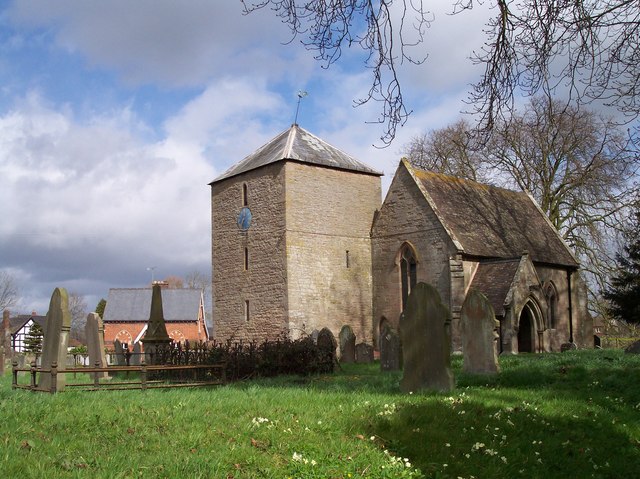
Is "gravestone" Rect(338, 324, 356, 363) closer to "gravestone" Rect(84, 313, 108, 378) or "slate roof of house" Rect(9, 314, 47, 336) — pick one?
"gravestone" Rect(84, 313, 108, 378)

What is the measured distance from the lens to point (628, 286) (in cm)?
3197

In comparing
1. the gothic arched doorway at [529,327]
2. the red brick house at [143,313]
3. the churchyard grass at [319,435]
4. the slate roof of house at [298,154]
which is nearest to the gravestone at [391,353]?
the churchyard grass at [319,435]

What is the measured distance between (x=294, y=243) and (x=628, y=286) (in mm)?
15889

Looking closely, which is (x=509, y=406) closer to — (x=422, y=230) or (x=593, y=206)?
(x=422, y=230)

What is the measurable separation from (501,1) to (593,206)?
31.8 m

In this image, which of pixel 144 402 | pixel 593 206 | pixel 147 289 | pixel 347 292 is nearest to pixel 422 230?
pixel 347 292

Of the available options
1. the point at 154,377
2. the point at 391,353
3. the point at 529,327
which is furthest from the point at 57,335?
the point at 529,327

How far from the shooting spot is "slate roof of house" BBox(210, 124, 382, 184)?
30984mm

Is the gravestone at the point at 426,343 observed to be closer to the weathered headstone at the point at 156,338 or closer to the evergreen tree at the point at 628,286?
the weathered headstone at the point at 156,338

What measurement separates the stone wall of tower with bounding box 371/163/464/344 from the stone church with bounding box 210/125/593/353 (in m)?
0.05

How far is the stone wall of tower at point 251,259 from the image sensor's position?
29766 mm

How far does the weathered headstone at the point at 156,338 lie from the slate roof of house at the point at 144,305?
144 ft

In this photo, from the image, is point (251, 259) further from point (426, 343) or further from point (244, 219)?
point (426, 343)

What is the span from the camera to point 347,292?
31062 millimetres
